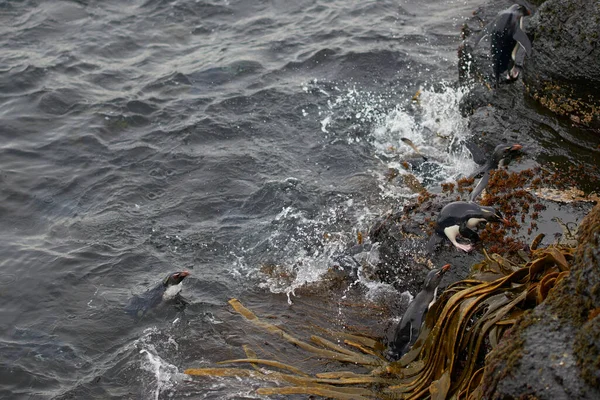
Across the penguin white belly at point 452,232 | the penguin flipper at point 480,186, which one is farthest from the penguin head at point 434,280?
the penguin flipper at point 480,186

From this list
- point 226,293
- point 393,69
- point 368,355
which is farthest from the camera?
point 393,69

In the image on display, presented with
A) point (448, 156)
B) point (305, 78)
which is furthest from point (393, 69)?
point (448, 156)

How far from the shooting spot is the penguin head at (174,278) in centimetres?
751

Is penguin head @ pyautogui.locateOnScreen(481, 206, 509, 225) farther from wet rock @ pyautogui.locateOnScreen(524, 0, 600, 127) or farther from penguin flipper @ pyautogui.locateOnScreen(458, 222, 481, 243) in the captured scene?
wet rock @ pyautogui.locateOnScreen(524, 0, 600, 127)

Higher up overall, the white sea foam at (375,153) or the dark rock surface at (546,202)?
the dark rock surface at (546,202)

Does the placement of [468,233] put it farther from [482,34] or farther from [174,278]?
[482,34]

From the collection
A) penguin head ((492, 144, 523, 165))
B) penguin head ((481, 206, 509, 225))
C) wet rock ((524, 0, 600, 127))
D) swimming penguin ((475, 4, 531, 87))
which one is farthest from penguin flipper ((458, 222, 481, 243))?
swimming penguin ((475, 4, 531, 87))

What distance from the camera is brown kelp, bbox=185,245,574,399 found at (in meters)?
4.96

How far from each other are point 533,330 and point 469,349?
1.36 m

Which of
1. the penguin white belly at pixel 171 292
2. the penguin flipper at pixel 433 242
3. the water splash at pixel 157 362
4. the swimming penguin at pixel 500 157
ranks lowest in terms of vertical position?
the water splash at pixel 157 362

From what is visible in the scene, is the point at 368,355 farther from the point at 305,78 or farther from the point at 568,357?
the point at 305,78

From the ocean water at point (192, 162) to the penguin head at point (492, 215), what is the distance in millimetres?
1381

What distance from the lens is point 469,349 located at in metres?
5.14

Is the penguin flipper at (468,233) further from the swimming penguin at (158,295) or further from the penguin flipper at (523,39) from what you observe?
the penguin flipper at (523,39)
